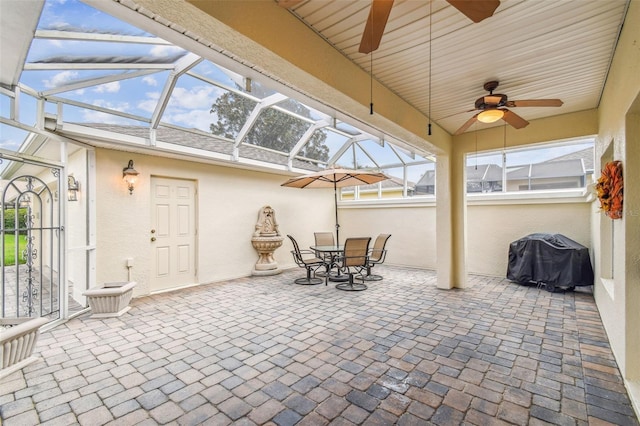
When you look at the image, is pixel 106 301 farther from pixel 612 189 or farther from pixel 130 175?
pixel 612 189

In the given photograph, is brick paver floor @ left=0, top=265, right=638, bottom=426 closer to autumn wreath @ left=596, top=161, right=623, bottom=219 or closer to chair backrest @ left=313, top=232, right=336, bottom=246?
autumn wreath @ left=596, top=161, right=623, bottom=219

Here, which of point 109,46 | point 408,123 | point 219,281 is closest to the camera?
point 109,46

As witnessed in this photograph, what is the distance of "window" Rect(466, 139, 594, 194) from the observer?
5676mm

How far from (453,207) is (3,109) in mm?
6157

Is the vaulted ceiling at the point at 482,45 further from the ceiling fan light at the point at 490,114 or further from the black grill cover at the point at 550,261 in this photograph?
the black grill cover at the point at 550,261

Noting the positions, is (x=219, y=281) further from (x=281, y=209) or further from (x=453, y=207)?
(x=453, y=207)

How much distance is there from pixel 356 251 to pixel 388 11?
4060mm

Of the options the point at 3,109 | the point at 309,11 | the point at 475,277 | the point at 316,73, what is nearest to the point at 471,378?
the point at 316,73

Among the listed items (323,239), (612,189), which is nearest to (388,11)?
(612,189)

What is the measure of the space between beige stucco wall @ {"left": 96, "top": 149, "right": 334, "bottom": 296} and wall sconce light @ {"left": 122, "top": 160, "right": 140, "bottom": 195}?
0.08m

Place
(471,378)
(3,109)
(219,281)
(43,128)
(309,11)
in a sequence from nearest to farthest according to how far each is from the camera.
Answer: (309,11)
(471,378)
(3,109)
(43,128)
(219,281)

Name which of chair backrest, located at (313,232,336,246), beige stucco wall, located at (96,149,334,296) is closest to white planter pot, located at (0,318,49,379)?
beige stucco wall, located at (96,149,334,296)

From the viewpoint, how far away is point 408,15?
220 centimetres

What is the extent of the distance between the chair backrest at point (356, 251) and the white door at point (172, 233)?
3025 millimetres
